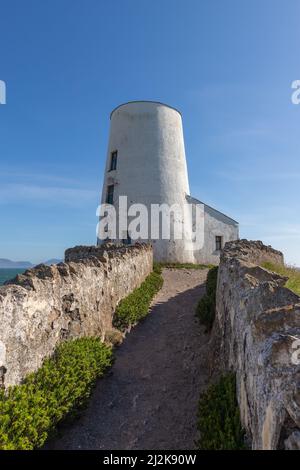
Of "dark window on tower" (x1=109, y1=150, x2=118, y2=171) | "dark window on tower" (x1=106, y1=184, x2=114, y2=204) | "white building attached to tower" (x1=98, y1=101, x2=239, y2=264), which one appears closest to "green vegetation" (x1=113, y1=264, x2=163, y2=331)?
"white building attached to tower" (x1=98, y1=101, x2=239, y2=264)

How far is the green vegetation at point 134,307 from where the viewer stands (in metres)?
12.0

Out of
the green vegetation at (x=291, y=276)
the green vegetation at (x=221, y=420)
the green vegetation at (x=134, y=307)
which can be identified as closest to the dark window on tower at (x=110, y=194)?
the green vegetation at (x=134, y=307)

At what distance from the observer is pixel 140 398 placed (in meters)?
7.88

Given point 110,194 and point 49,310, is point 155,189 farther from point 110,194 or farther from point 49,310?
point 49,310

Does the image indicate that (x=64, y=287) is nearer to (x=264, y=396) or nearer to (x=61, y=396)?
(x=61, y=396)

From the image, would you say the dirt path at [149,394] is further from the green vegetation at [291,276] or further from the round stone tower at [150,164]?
the round stone tower at [150,164]

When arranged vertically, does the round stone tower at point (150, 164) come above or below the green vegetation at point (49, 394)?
above

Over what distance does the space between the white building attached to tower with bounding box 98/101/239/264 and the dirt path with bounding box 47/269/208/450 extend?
1623cm

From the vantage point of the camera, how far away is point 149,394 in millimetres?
8016

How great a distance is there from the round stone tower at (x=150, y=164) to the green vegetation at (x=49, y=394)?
2086 centimetres

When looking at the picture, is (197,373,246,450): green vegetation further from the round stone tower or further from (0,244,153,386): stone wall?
the round stone tower

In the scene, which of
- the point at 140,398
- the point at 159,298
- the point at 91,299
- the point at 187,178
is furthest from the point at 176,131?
the point at 140,398

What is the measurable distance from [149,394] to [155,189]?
22.4m

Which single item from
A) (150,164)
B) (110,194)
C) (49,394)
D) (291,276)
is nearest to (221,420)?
(49,394)
